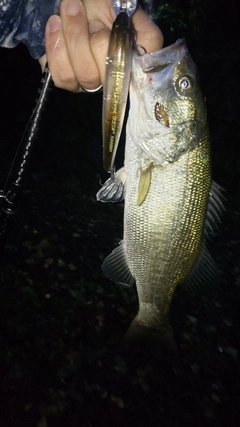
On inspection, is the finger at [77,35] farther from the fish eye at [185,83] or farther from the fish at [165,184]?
the fish eye at [185,83]

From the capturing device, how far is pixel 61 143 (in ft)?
21.0

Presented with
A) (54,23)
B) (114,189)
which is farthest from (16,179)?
(54,23)

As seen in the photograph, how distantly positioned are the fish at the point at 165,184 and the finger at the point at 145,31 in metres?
0.08

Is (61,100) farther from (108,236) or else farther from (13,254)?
(13,254)

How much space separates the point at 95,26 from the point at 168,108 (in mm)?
508

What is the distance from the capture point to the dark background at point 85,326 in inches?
94.8

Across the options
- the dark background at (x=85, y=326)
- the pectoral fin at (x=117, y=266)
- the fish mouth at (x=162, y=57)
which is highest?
the fish mouth at (x=162, y=57)

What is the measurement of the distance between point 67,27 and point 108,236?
297 cm

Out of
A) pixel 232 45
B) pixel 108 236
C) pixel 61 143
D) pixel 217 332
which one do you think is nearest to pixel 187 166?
pixel 217 332

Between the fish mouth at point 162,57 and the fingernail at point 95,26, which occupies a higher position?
the fingernail at point 95,26

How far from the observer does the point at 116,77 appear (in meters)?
1.23

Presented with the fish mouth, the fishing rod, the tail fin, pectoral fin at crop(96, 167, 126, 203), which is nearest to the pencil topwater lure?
the fish mouth

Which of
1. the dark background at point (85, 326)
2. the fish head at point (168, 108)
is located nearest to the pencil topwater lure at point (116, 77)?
the fish head at point (168, 108)

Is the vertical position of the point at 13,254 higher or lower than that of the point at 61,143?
lower
